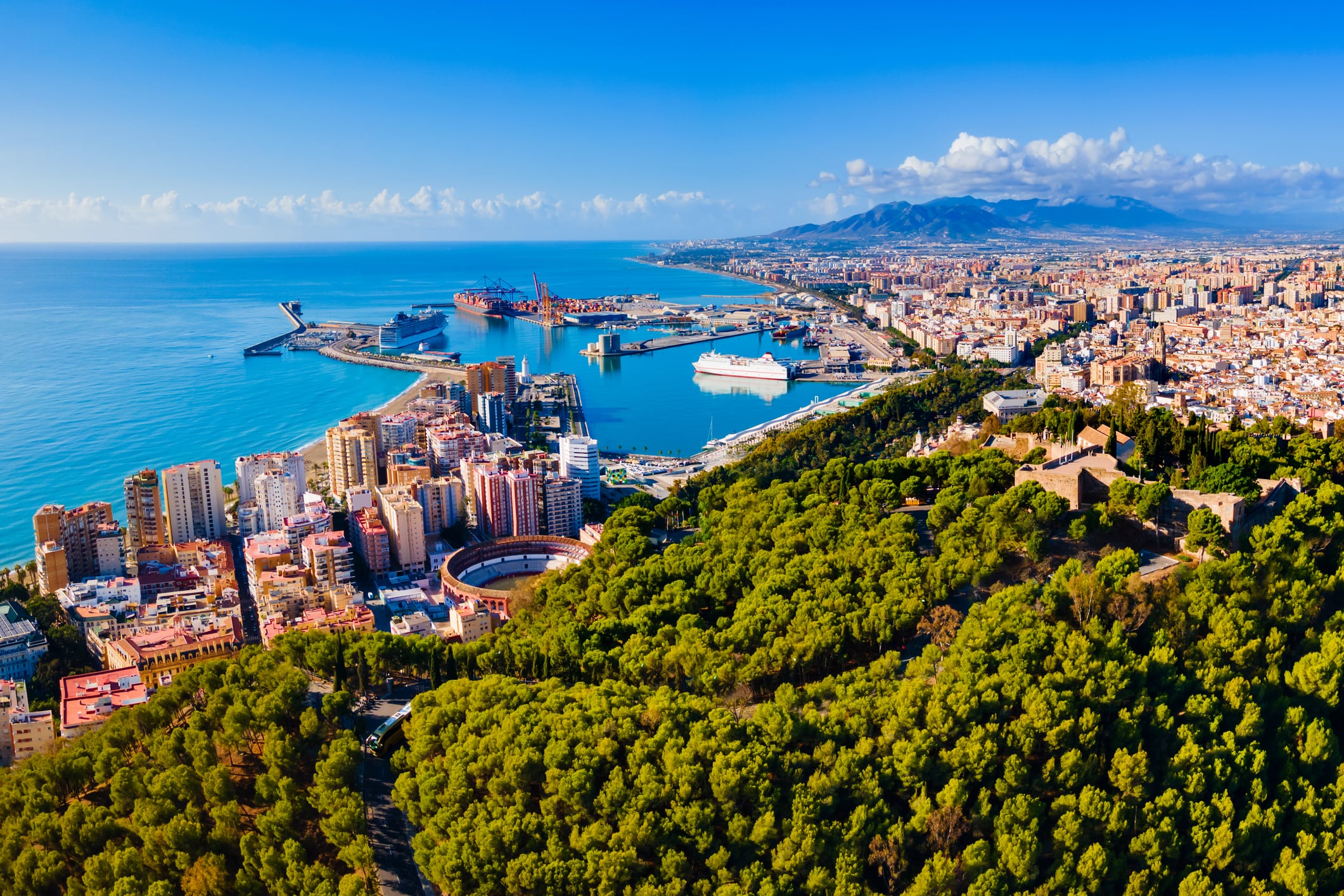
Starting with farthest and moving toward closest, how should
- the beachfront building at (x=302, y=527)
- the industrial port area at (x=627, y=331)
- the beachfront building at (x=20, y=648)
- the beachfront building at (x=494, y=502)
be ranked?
the industrial port area at (x=627, y=331) → the beachfront building at (x=494, y=502) → the beachfront building at (x=302, y=527) → the beachfront building at (x=20, y=648)

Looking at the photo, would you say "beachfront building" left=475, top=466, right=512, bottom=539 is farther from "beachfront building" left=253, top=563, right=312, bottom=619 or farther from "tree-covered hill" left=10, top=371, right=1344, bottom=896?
"tree-covered hill" left=10, top=371, right=1344, bottom=896

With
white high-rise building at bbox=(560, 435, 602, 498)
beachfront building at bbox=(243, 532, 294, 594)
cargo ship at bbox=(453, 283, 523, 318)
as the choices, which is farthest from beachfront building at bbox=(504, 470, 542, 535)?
cargo ship at bbox=(453, 283, 523, 318)

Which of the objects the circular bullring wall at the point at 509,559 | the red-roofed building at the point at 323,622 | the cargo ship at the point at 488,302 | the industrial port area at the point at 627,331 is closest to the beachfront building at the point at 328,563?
the circular bullring wall at the point at 509,559

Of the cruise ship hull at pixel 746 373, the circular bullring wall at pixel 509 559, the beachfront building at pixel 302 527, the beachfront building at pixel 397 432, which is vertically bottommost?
the circular bullring wall at pixel 509 559

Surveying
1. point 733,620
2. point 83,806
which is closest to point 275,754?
point 83,806

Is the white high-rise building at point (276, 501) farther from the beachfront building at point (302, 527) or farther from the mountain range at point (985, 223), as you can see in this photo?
the mountain range at point (985, 223)

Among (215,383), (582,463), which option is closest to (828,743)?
(582,463)
